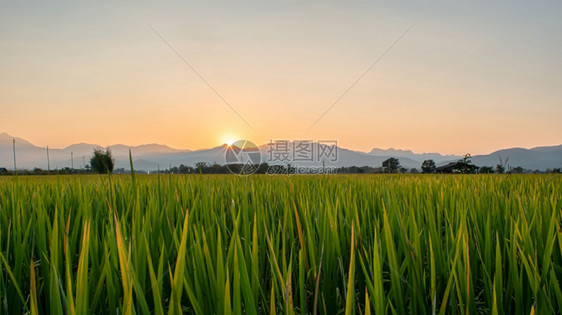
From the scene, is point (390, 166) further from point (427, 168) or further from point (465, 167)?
point (427, 168)

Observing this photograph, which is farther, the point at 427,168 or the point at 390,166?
the point at 427,168

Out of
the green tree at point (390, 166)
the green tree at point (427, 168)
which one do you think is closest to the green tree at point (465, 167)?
the green tree at point (390, 166)

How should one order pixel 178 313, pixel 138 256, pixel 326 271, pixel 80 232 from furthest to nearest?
1. pixel 80 232
2. pixel 326 271
3. pixel 138 256
4. pixel 178 313

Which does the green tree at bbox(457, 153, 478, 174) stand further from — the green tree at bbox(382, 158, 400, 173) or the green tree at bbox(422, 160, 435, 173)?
the green tree at bbox(422, 160, 435, 173)

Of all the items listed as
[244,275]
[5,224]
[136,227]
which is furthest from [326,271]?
[5,224]

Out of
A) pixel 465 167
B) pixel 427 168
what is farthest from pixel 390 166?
pixel 427 168

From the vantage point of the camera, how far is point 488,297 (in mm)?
878

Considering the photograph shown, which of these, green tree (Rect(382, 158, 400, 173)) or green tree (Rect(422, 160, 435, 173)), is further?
green tree (Rect(422, 160, 435, 173))

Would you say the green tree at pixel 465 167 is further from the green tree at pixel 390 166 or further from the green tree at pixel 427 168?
the green tree at pixel 427 168

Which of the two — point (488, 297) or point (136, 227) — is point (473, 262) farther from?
point (136, 227)

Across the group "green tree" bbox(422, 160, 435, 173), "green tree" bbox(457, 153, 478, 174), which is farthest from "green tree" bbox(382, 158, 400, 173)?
"green tree" bbox(422, 160, 435, 173)

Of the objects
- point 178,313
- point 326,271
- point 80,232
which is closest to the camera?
point 178,313

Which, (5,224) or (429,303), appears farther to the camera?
(5,224)

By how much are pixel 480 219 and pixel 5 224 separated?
2.24 metres
